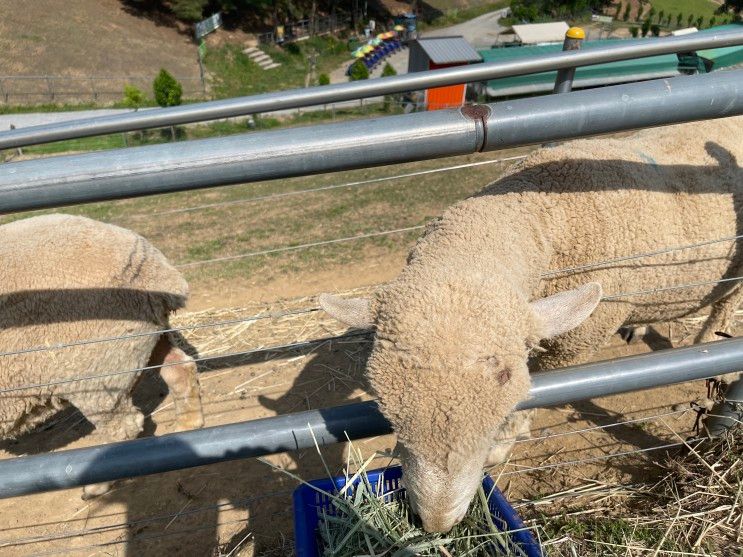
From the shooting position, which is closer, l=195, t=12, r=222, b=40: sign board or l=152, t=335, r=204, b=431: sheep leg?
l=152, t=335, r=204, b=431: sheep leg

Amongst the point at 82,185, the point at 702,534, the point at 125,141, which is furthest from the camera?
the point at 125,141

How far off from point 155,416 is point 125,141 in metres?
17.1

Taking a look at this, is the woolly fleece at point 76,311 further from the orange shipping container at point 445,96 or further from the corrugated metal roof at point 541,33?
the corrugated metal roof at point 541,33

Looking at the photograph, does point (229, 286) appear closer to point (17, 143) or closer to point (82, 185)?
point (17, 143)

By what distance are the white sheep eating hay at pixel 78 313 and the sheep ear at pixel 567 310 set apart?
2.26m

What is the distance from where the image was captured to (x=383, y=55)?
36.8 m

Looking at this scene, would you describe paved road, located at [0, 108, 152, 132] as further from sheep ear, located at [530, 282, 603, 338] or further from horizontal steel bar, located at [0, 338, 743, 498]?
sheep ear, located at [530, 282, 603, 338]

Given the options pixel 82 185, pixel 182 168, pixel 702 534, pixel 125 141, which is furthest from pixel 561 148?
pixel 125 141

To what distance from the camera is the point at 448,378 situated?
169 cm

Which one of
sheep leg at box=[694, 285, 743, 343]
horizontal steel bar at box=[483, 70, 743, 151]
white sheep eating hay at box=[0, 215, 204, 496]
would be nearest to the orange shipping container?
sheep leg at box=[694, 285, 743, 343]

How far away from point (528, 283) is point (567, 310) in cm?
52

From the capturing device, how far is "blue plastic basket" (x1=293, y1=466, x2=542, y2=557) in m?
2.23

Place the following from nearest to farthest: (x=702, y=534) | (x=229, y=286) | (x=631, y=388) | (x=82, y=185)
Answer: (x=82, y=185) < (x=631, y=388) < (x=702, y=534) < (x=229, y=286)

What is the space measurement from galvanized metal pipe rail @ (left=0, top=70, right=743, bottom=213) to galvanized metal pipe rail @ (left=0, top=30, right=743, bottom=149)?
788 mm
